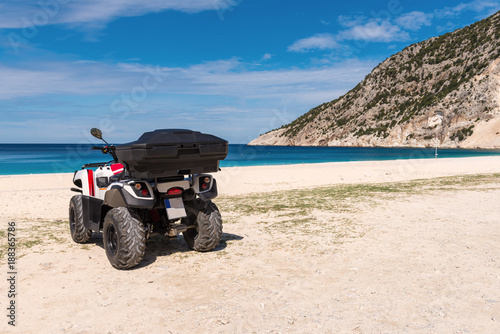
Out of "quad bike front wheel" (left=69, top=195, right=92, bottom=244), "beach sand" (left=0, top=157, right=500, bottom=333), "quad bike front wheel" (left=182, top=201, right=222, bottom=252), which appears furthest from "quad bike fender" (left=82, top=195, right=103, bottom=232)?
"quad bike front wheel" (left=182, top=201, right=222, bottom=252)

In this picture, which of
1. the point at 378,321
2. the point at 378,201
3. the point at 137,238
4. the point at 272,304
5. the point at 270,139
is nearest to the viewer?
the point at 378,321

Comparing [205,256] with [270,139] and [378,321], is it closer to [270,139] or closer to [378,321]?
[378,321]

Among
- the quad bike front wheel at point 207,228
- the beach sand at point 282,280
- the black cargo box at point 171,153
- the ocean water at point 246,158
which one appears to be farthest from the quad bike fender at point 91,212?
the ocean water at point 246,158

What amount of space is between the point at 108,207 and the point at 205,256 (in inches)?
73.0

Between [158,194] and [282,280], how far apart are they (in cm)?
220

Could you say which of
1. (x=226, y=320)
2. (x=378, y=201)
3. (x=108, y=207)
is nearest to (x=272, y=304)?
(x=226, y=320)

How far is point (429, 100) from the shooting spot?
102312 mm

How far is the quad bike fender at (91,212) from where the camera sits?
21.0ft

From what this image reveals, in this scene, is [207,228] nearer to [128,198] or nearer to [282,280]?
[128,198]

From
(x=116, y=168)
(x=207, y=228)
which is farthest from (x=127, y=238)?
(x=116, y=168)

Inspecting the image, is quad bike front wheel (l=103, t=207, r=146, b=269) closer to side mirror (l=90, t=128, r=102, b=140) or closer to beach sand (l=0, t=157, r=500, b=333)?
beach sand (l=0, t=157, r=500, b=333)

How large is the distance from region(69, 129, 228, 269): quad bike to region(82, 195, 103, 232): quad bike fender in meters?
0.02

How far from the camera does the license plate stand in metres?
5.56

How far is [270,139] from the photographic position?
185 metres
